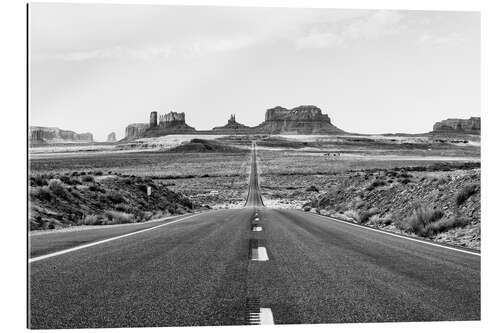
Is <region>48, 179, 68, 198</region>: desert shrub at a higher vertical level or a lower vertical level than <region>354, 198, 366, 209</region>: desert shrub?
higher

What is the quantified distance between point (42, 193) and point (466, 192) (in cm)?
1723

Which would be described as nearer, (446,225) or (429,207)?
(446,225)

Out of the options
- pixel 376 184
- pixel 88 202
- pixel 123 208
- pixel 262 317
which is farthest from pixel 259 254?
pixel 376 184

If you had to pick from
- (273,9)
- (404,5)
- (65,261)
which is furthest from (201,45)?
(65,261)

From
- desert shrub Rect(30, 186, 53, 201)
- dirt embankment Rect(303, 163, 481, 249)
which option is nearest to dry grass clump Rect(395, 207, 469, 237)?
dirt embankment Rect(303, 163, 481, 249)

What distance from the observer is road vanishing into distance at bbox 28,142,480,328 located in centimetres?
431

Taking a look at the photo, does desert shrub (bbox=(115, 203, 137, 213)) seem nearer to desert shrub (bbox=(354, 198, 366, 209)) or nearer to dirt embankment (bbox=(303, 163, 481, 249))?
dirt embankment (bbox=(303, 163, 481, 249))

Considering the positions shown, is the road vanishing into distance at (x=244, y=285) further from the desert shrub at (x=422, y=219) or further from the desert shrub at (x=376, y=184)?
the desert shrub at (x=376, y=184)

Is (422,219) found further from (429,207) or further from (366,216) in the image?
(366,216)

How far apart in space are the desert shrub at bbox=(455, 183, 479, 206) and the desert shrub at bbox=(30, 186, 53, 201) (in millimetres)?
16757

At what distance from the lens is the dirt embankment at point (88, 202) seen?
18.0m

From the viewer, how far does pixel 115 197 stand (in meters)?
26.4
